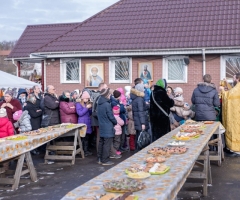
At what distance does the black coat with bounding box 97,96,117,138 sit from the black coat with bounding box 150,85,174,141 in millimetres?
1323

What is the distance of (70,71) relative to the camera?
18859 mm

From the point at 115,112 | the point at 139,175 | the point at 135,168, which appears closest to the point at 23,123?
the point at 115,112

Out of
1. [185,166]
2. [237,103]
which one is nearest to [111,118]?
[237,103]

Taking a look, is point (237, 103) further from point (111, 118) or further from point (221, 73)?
point (221, 73)

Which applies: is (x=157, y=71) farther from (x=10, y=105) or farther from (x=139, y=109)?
(x=10, y=105)

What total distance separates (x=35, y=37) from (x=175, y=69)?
33.5 feet

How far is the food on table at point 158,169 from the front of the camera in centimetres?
432

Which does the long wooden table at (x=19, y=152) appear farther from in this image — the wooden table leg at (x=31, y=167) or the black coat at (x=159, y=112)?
the black coat at (x=159, y=112)

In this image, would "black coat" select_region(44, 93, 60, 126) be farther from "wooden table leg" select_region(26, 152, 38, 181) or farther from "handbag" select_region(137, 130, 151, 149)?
"wooden table leg" select_region(26, 152, 38, 181)

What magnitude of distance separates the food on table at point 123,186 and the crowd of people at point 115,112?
17.6ft

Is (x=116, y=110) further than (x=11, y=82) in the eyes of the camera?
No

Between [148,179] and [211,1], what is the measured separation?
15747 mm

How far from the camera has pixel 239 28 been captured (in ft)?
53.6

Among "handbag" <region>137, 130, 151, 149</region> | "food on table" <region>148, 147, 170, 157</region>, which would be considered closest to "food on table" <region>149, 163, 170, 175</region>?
"food on table" <region>148, 147, 170, 157</region>
